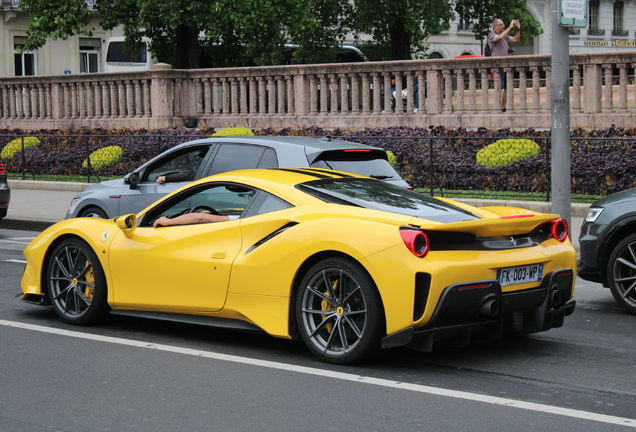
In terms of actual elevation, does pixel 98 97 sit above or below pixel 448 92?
above

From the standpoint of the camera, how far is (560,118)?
11375 mm

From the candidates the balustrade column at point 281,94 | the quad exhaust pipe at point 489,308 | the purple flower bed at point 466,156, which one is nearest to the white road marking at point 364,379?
the quad exhaust pipe at point 489,308


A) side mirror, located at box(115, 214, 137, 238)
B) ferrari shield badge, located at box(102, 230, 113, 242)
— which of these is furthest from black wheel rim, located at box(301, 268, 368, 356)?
ferrari shield badge, located at box(102, 230, 113, 242)

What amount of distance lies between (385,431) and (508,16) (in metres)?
32.5

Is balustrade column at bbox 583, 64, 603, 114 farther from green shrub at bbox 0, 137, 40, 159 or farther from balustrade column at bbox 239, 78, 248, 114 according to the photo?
green shrub at bbox 0, 137, 40, 159

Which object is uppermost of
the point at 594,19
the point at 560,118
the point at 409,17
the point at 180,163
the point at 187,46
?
the point at 594,19

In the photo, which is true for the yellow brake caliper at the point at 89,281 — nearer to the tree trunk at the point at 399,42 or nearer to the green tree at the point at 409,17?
the green tree at the point at 409,17

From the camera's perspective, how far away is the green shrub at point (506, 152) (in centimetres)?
1517

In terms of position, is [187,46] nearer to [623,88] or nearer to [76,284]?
[623,88]

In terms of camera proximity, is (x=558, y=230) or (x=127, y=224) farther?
(x=127, y=224)

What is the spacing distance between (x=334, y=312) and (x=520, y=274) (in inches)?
49.9

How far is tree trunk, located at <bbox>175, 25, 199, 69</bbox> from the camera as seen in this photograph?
28297 mm

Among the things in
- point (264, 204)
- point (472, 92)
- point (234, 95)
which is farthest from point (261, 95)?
point (264, 204)

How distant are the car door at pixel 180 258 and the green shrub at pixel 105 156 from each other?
1312 cm
